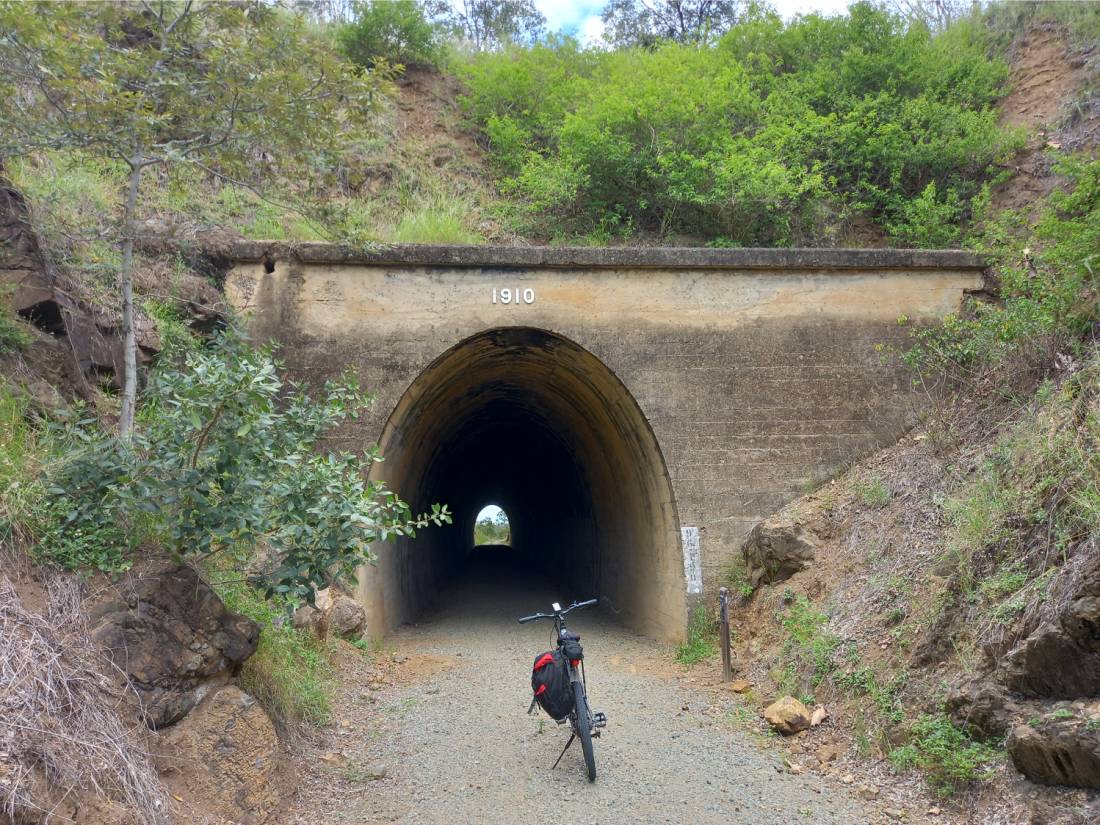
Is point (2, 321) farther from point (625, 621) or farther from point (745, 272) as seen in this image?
point (625, 621)

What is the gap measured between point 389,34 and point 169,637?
15.1 metres

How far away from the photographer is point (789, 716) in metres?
5.69

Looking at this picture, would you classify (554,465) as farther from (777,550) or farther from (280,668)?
(280,668)

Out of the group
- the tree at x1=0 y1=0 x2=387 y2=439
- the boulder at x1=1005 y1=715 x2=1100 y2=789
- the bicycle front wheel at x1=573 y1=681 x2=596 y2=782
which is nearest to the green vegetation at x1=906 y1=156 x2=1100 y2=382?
the boulder at x1=1005 y1=715 x2=1100 y2=789

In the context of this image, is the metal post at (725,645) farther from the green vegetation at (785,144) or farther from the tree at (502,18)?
the tree at (502,18)

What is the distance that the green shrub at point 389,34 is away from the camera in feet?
51.6

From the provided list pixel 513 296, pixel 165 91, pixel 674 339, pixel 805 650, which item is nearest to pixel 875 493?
pixel 805 650

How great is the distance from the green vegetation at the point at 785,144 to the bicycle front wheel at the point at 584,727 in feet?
Result: 26.5

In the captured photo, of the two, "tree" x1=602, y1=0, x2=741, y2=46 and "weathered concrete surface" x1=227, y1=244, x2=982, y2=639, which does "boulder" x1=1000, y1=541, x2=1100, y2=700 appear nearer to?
"weathered concrete surface" x1=227, y1=244, x2=982, y2=639

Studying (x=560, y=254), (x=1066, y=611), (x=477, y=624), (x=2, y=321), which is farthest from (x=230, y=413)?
(x=477, y=624)

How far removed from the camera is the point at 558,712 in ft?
17.1

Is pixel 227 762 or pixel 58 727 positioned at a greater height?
pixel 58 727

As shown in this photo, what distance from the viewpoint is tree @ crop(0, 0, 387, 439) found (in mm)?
5176

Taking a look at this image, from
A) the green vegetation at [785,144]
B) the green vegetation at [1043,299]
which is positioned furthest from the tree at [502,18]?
the green vegetation at [1043,299]
